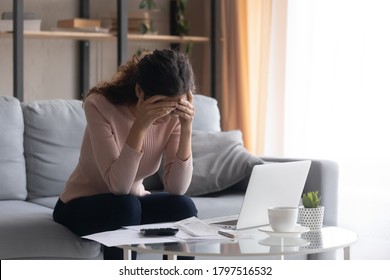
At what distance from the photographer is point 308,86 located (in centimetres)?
393

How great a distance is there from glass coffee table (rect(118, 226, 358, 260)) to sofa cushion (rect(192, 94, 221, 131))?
138 centimetres

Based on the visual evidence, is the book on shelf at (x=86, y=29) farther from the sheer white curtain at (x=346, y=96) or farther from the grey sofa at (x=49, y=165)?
the sheer white curtain at (x=346, y=96)

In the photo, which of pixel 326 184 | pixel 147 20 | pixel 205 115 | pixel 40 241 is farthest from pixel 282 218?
pixel 147 20

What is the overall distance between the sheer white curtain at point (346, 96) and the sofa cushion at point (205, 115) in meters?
0.57

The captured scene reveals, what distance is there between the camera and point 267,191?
219 cm

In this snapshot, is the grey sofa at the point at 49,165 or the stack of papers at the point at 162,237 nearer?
the stack of papers at the point at 162,237

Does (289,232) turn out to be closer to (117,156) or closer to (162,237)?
(162,237)

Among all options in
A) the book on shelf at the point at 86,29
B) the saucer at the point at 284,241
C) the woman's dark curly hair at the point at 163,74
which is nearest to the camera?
the saucer at the point at 284,241

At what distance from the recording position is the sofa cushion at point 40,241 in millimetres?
2531

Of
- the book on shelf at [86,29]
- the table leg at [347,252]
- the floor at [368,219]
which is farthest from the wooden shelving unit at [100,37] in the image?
the table leg at [347,252]

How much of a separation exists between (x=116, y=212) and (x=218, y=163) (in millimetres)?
963

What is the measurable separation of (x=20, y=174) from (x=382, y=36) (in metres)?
1.72
